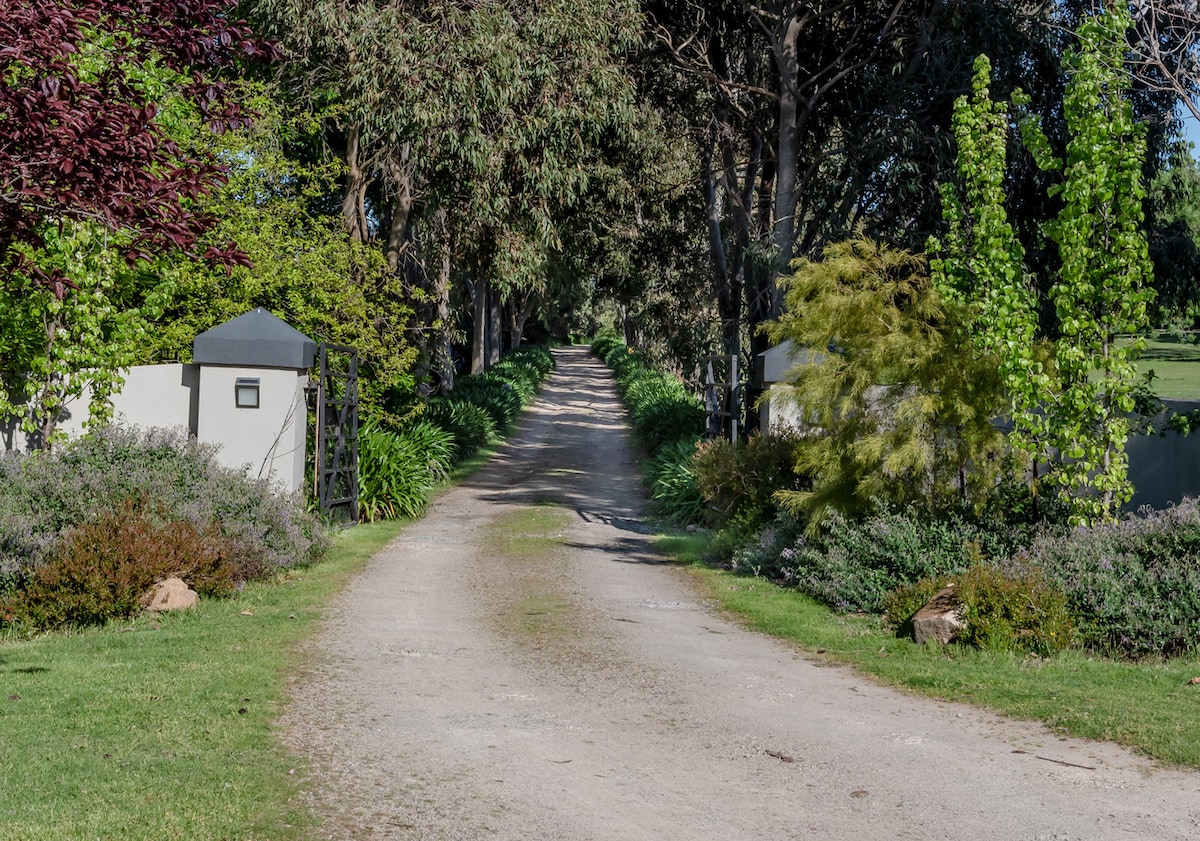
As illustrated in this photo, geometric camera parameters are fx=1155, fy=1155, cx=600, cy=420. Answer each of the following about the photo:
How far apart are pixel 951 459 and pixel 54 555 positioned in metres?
7.95

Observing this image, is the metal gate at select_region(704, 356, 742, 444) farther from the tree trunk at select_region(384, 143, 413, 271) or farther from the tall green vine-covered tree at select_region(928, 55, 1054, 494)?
the tree trunk at select_region(384, 143, 413, 271)

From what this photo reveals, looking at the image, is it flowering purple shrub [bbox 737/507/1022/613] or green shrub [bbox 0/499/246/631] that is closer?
green shrub [bbox 0/499/246/631]

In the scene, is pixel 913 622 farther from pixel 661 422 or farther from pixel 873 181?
pixel 661 422

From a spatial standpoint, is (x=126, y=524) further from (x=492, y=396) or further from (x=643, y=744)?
(x=492, y=396)

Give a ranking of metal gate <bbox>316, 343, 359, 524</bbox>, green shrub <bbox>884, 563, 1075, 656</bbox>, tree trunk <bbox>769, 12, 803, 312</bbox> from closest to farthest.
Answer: green shrub <bbox>884, 563, 1075, 656</bbox> < metal gate <bbox>316, 343, 359, 524</bbox> < tree trunk <bbox>769, 12, 803, 312</bbox>

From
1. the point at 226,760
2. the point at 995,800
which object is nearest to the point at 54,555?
the point at 226,760

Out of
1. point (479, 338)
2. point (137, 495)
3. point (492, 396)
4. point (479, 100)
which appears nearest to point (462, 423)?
point (492, 396)

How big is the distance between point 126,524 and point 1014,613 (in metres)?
7.18

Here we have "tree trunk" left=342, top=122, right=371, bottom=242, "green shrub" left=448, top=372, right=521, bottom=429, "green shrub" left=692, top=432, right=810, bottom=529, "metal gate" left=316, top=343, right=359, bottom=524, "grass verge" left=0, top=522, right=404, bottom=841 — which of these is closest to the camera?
"grass verge" left=0, top=522, right=404, bottom=841

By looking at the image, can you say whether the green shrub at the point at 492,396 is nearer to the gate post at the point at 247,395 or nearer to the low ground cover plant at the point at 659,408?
the low ground cover plant at the point at 659,408

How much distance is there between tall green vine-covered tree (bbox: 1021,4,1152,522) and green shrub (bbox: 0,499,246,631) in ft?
24.9

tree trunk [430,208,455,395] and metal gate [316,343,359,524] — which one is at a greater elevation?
tree trunk [430,208,455,395]

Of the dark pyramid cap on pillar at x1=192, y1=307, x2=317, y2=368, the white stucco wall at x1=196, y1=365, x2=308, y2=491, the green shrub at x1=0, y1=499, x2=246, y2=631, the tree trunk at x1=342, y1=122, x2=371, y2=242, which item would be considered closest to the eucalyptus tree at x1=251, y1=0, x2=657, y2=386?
the tree trunk at x1=342, y1=122, x2=371, y2=242

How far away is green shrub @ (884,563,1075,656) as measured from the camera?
8.51 meters
